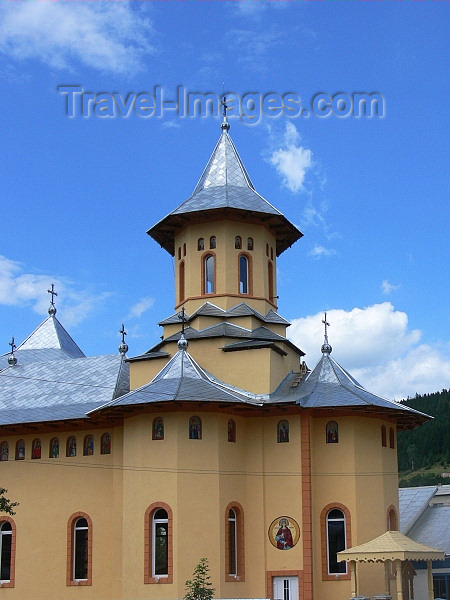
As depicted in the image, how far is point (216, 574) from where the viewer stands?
2753cm

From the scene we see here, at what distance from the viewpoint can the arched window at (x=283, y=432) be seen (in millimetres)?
29391

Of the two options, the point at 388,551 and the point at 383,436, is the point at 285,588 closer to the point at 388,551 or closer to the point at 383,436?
the point at 388,551

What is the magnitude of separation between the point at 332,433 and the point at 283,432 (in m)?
1.52

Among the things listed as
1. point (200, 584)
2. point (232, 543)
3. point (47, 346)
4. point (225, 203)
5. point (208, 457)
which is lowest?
point (200, 584)

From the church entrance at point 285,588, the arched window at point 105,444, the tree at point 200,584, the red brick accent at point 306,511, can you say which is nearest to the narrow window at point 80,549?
the arched window at point 105,444

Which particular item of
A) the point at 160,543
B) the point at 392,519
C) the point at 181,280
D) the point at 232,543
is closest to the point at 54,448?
the point at 160,543

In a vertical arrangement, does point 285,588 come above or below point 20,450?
below

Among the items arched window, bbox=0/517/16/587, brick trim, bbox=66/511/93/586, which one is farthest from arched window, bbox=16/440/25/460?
brick trim, bbox=66/511/93/586

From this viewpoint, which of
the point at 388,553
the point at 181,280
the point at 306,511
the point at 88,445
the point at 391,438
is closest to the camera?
the point at 388,553

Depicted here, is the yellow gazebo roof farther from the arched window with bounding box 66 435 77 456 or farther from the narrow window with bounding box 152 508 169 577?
the arched window with bounding box 66 435 77 456

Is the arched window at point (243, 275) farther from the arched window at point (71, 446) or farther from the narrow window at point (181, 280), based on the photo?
the arched window at point (71, 446)

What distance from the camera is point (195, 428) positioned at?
28625 millimetres

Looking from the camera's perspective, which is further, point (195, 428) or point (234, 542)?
point (234, 542)

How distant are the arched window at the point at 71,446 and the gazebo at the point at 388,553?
965 cm
